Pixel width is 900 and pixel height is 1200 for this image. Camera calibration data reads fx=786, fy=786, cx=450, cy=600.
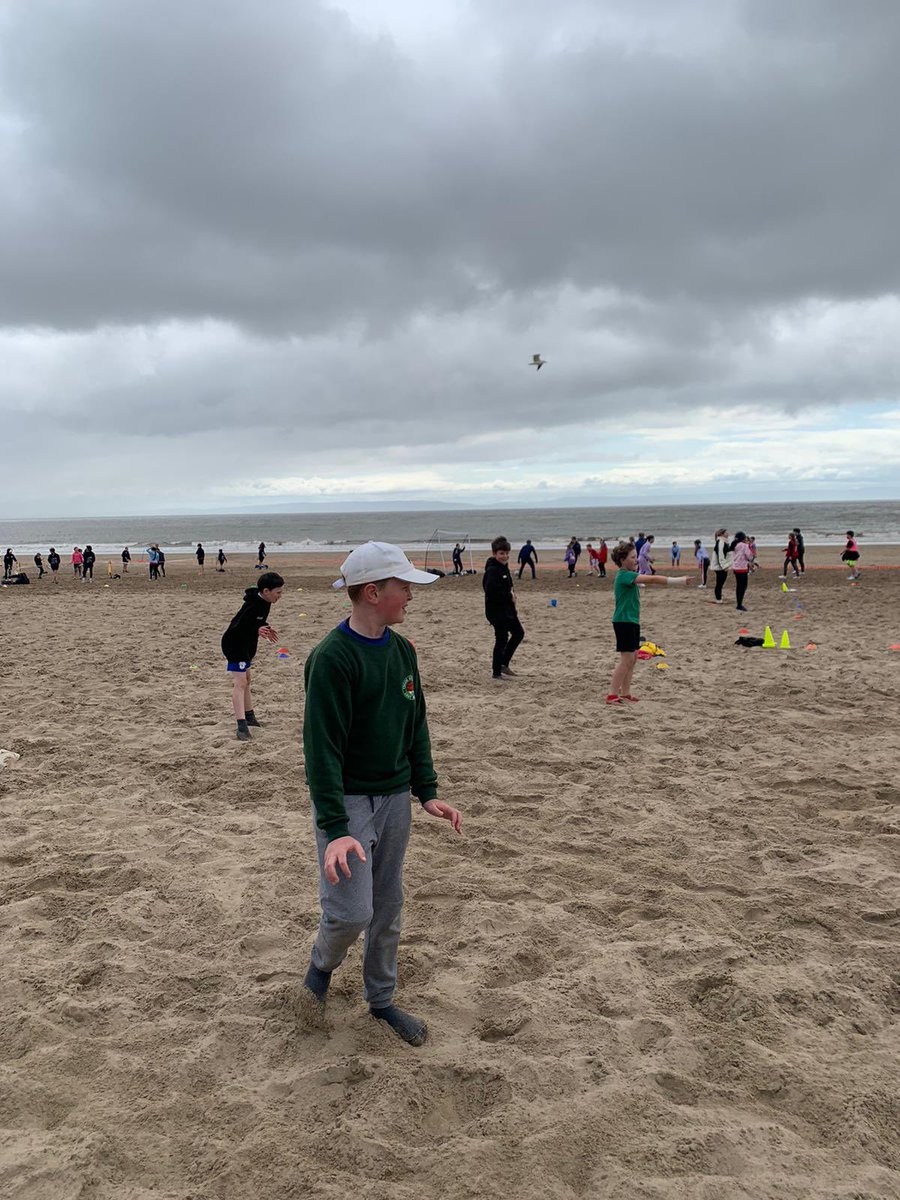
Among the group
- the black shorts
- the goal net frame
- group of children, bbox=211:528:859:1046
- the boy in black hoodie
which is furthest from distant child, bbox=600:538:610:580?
group of children, bbox=211:528:859:1046

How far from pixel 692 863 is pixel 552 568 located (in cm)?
2902

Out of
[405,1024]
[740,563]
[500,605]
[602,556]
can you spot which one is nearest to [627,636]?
[500,605]

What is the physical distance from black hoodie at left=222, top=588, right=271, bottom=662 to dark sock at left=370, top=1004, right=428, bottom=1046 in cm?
466

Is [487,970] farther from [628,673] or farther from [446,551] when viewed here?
[446,551]

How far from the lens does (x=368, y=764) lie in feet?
9.75

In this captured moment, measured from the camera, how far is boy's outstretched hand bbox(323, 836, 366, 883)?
274cm

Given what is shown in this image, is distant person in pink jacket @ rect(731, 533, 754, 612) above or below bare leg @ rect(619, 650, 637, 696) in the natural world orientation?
above

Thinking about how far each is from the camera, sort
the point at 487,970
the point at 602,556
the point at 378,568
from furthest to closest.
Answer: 1. the point at 602,556
2. the point at 487,970
3. the point at 378,568

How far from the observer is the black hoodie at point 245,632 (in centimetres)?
743

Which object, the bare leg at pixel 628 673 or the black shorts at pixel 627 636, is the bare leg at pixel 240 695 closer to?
the black shorts at pixel 627 636

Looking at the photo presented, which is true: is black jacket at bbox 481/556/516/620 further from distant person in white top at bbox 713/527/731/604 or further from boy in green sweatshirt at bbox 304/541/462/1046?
distant person in white top at bbox 713/527/731/604

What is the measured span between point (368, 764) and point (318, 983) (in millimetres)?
1055

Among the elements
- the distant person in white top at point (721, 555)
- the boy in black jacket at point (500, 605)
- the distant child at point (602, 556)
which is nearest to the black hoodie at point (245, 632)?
the boy in black jacket at point (500, 605)

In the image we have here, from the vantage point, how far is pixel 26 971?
3.57 metres
